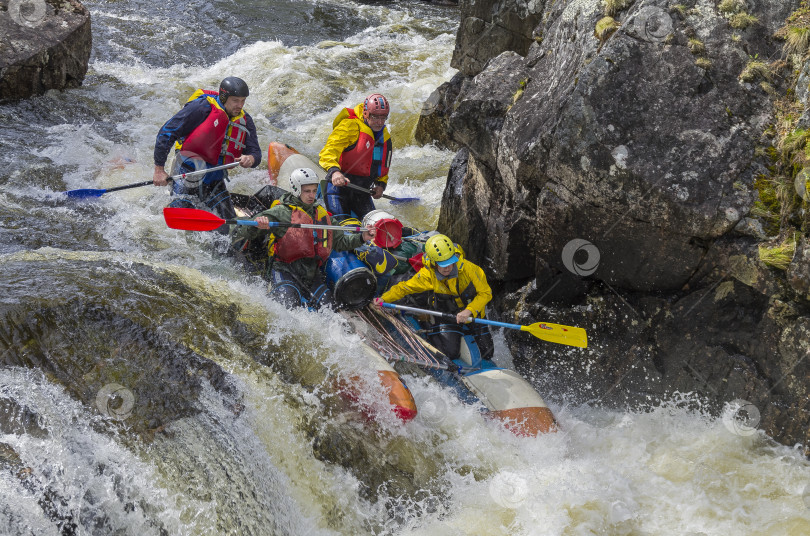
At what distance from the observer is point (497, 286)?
6332 millimetres

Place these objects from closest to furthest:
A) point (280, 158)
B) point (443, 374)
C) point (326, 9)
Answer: point (443, 374), point (280, 158), point (326, 9)

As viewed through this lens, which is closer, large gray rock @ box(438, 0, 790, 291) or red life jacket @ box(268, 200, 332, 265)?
large gray rock @ box(438, 0, 790, 291)

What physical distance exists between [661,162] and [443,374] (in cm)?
238

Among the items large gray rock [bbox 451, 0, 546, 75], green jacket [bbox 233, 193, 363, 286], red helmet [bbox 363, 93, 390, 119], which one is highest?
large gray rock [bbox 451, 0, 546, 75]

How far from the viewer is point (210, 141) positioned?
666 centimetres

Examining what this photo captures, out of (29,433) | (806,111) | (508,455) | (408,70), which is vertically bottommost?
(508,455)

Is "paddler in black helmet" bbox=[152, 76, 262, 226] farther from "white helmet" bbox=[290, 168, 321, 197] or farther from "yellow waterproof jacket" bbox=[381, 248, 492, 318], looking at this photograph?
"yellow waterproof jacket" bbox=[381, 248, 492, 318]

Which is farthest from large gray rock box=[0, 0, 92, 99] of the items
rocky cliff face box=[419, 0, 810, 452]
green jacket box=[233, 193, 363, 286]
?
rocky cliff face box=[419, 0, 810, 452]

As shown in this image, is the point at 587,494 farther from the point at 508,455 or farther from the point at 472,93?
the point at 472,93

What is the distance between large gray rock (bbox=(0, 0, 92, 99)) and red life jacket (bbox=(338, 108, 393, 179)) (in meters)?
5.32

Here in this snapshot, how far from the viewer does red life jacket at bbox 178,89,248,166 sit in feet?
21.6

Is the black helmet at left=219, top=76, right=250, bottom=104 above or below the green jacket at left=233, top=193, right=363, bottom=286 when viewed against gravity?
above

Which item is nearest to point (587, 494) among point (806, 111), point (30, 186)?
point (806, 111)

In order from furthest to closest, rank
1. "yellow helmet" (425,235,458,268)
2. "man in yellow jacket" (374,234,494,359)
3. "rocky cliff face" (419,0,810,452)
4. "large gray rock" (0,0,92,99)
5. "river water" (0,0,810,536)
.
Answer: "large gray rock" (0,0,92,99)
"man in yellow jacket" (374,234,494,359)
"yellow helmet" (425,235,458,268)
"rocky cliff face" (419,0,810,452)
"river water" (0,0,810,536)
